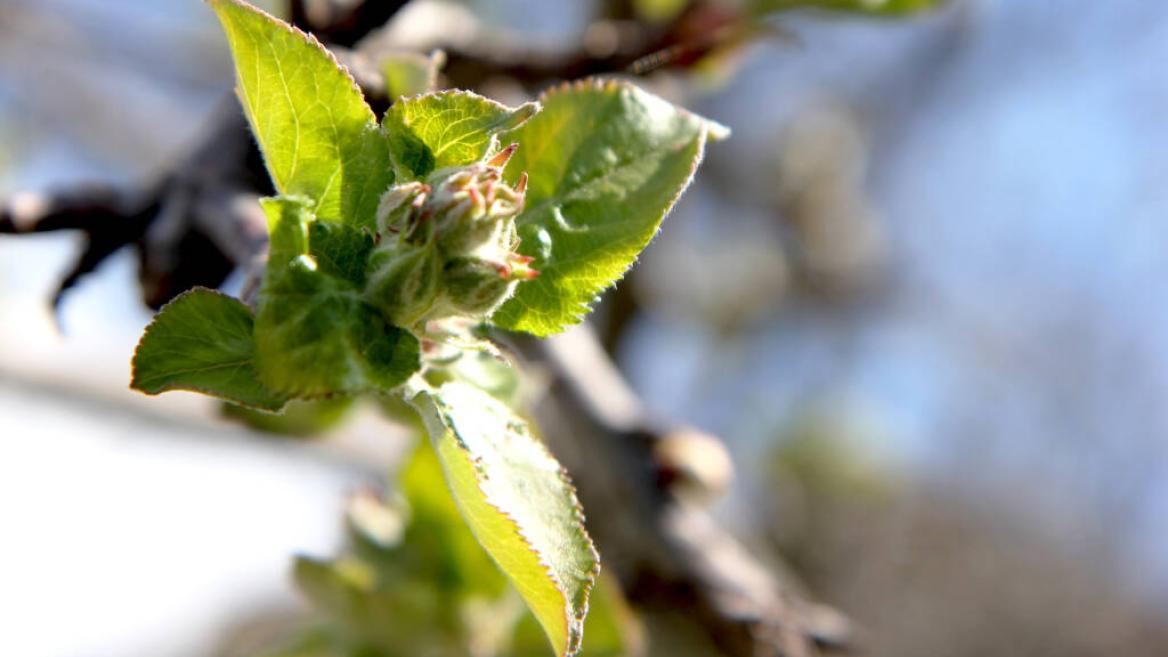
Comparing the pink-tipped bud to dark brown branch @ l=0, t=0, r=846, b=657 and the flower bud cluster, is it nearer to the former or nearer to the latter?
the flower bud cluster

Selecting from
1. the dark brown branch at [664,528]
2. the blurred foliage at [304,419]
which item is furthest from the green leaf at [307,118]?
the dark brown branch at [664,528]

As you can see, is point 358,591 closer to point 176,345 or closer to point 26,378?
point 176,345

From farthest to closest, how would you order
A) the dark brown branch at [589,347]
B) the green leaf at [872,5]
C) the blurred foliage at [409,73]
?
1. the green leaf at [872,5]
2. the dark brown branch at [589,347]
3. the blurred foliage at [409,73]

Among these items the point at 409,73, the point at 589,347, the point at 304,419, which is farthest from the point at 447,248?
the point at 589,347

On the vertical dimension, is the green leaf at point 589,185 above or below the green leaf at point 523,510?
above

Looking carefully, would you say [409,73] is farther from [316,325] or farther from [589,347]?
[589,347]

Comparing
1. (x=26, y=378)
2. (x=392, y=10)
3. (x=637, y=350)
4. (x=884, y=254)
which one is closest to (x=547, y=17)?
(x=884, y=254)

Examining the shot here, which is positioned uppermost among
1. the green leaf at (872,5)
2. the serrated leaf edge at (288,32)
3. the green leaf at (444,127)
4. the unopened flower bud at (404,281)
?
the green leaf at (872,5)

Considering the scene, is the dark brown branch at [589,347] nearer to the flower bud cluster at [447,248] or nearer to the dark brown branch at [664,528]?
the dark brown branch at [664,528]

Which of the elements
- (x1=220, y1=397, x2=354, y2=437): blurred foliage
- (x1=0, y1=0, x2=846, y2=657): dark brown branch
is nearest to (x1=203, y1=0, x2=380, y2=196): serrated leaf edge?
(x1=0, y1=0, x2=846, y2=657): dark brown branch
